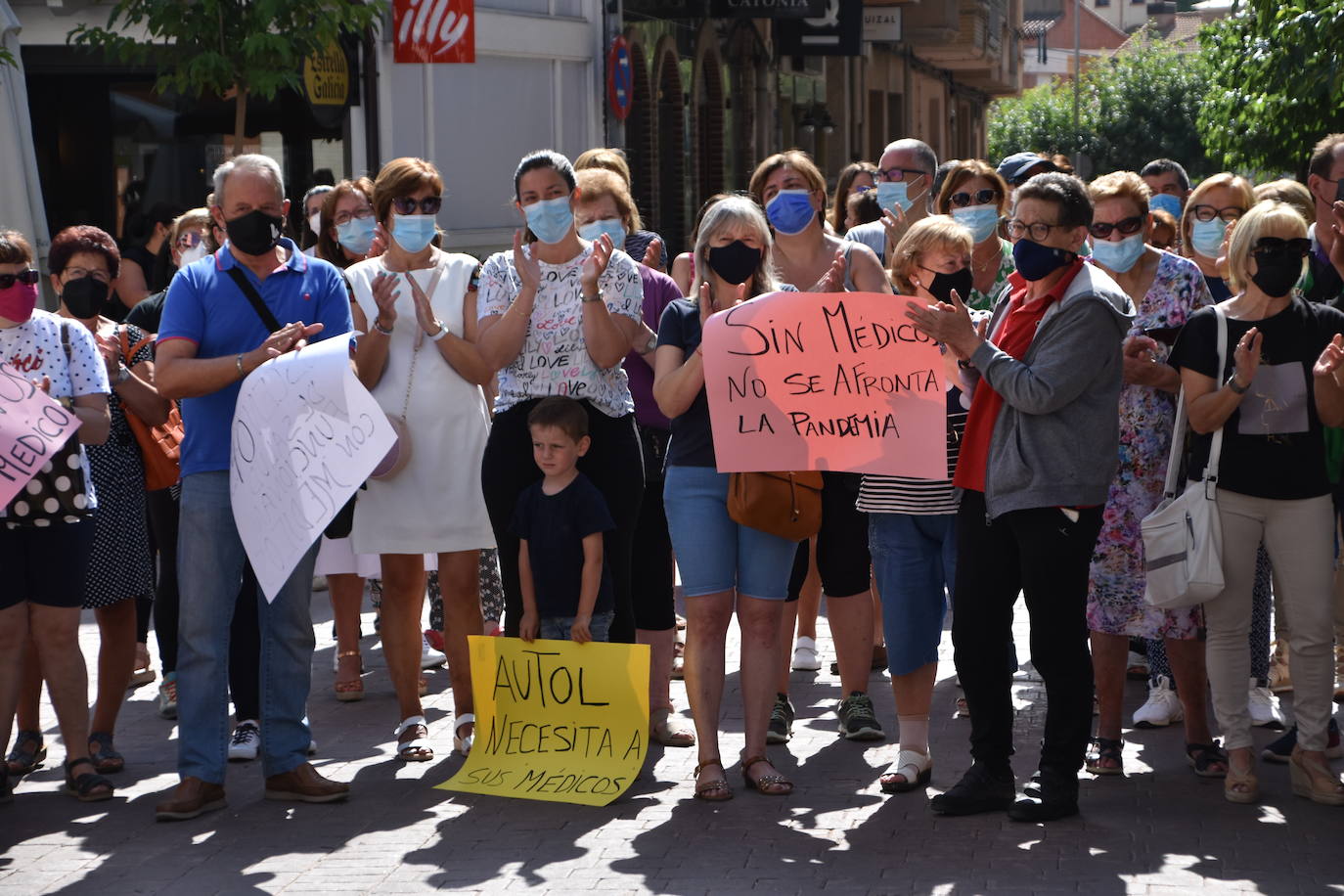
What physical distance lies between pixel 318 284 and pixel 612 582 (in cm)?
147

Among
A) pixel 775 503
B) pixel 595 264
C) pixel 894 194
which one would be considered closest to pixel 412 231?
pixel 595 264

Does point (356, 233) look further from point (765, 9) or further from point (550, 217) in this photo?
point (765, 9)

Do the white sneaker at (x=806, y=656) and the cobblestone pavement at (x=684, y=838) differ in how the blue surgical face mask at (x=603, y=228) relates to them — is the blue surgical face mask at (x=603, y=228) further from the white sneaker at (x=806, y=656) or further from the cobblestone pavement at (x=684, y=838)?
the cobblestone pavement at (x=684, y=838)

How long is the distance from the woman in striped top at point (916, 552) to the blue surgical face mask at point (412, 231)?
5.52 ft

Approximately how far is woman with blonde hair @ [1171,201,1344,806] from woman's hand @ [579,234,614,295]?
6.30 ft

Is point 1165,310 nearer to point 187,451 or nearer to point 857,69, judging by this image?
point 187,451

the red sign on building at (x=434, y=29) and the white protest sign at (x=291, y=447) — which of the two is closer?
the white protest sign at (x=291, y=447)

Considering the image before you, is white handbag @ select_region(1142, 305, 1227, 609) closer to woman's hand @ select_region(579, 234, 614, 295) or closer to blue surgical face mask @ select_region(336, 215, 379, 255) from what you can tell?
woman's hand @ select_region(579, 234, 614, 295)

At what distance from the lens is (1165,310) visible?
6484 millimetres

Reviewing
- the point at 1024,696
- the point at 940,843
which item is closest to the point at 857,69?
the point at 1024,696

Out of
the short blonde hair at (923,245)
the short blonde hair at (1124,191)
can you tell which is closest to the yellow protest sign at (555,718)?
the short blonde hair at (923,245)

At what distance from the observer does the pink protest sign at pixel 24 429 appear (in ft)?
19.4

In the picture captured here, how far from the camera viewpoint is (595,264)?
6230 mm

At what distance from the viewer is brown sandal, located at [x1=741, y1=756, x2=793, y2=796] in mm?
6211
